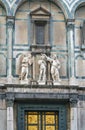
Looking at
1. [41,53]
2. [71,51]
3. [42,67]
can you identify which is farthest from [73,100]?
[41,53]

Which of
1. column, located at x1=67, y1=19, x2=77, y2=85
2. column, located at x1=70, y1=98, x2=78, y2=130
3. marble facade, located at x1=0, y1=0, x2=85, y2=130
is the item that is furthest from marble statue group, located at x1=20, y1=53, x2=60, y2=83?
column, located at x1=70, y1=98, x2=78, y2=130

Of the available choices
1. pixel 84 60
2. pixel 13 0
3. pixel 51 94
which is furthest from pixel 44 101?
pixel 13 0

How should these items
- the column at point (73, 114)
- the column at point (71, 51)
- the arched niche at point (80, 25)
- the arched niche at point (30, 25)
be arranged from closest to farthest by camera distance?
Answer: the column at point (73, 114) < the column at point (71, 51) < the arched niche at point (30, 25) < the arched niche at point (80, 25)

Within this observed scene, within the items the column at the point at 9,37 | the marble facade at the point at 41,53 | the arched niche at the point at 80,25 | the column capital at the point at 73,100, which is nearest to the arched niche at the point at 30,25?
the marble facade at the point at 41,53

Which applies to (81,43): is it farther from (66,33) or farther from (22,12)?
(22,12)

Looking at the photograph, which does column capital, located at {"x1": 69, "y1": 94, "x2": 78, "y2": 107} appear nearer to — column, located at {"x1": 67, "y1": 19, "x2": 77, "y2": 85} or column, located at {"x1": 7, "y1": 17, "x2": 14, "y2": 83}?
column, located at {"x1": 67, "y1": 19, "x2": 77, "y2": 85}

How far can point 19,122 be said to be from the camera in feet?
62.5

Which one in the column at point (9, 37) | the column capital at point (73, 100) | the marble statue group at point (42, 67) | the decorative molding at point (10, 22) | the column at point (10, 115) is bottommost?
the column at point (10, 115)

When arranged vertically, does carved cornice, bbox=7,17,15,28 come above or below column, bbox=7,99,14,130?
above

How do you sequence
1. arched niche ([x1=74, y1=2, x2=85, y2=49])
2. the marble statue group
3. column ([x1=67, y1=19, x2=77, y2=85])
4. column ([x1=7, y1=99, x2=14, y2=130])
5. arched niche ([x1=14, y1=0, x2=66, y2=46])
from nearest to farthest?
1. column ([x1=7, y1=99, x2=14, y2=130])
2. the marble statue group
3. column ([x1=67, y1=19, x2=77, y2=85])
4. arched niche ([x1=14, y1=0, x2=66, y2=46])
5. arched niche ([x1=74, y1=2, x2=85, y2=49])

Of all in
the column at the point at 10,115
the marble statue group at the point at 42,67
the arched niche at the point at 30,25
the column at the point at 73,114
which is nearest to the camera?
the column at the point at 10,115

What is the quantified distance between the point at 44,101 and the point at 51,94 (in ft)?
1.20

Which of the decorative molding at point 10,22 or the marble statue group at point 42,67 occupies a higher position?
the decorative molding at point 10,22

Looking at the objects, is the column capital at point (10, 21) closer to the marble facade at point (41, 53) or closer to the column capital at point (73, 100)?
the marble facade at point (41, 53)
